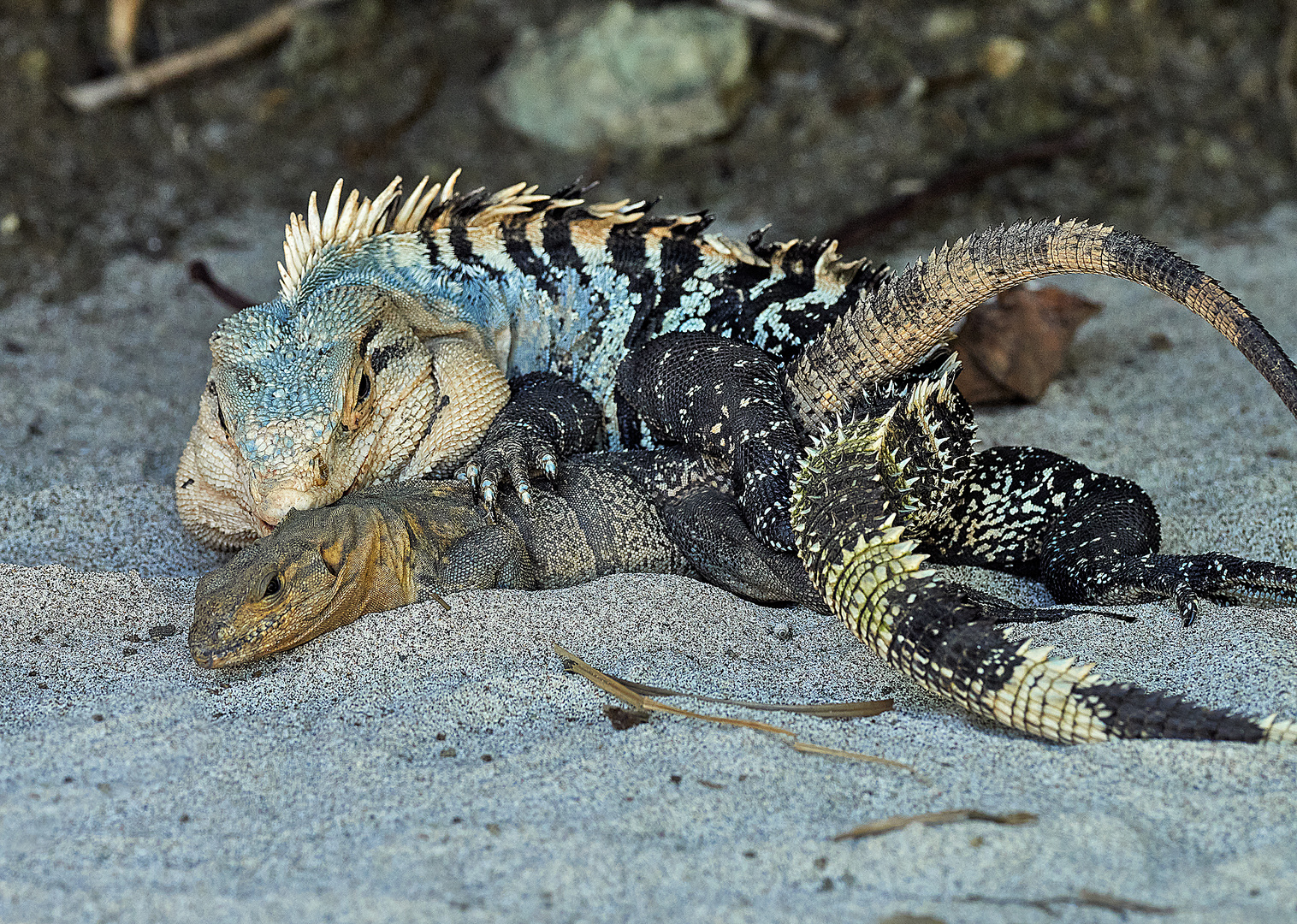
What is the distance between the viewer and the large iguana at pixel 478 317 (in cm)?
438

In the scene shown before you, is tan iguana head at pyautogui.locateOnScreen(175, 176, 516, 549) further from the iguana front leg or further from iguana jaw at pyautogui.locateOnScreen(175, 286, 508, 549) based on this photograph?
the iguana front leg

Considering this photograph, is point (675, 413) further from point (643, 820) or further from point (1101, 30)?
point (1101, 30)

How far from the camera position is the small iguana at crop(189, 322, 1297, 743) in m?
3.70

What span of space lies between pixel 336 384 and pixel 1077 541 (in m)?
2.98

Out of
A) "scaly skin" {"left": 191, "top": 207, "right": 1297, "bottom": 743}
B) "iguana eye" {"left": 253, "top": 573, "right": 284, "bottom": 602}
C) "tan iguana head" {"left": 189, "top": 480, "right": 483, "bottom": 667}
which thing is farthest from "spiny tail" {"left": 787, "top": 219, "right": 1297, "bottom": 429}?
"iguana eye" {"left": 253, "top": 573, "right": 284, "bottom": 602}

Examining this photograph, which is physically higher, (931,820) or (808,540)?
(808,540)

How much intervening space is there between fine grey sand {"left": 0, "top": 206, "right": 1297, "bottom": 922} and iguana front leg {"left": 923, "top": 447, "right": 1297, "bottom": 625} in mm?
124

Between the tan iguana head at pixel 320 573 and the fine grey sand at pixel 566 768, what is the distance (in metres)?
0.11

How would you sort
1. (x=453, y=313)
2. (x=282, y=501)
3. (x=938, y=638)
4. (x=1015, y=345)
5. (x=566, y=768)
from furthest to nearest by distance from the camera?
(x=1015, y=345), (x=453, y=313), (x=282, y=501), (x=938, y=638), (x=566, y=768)

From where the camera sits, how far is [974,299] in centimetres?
442

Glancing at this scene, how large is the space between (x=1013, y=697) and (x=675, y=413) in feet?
6.24

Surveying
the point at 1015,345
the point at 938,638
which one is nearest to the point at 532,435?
the point at 938,638

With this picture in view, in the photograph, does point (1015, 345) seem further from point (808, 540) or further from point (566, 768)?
point (566, 768)

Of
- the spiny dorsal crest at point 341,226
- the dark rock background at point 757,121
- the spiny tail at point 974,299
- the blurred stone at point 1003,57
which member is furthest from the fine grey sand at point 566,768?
the blurred stone at point 1003,57
